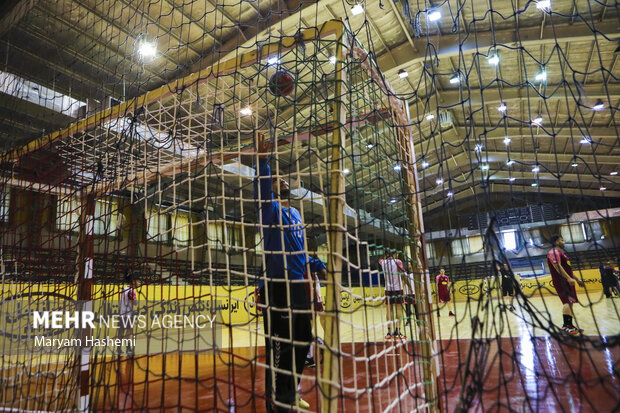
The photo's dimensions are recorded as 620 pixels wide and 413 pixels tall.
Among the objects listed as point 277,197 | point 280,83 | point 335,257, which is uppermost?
point 280,83

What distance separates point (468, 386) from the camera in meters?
2.08

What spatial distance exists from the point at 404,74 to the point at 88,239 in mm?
7695

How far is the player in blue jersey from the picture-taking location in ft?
7.29

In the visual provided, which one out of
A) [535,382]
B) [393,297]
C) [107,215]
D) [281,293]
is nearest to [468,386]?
[393,297]

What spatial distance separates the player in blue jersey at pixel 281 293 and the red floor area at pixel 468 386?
6.8 inches

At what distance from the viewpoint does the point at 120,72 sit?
738cm

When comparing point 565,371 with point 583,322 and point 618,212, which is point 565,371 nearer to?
point 583,322

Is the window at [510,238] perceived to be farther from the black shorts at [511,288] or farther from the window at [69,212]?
the window at [69,212]

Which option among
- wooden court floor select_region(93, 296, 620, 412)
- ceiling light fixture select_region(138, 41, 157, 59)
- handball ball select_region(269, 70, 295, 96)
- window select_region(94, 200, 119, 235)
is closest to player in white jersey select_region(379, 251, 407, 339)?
wooden court floor select_region(93, 296, 620, 412)

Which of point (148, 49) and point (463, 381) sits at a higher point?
point (148, 49)

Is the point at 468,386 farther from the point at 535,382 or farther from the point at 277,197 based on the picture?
the point at 277,197

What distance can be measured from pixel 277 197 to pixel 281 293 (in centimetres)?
63

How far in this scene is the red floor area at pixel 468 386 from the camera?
6.88ft

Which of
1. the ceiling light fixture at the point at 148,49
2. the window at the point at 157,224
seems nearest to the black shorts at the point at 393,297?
the window at the point at 157,224
